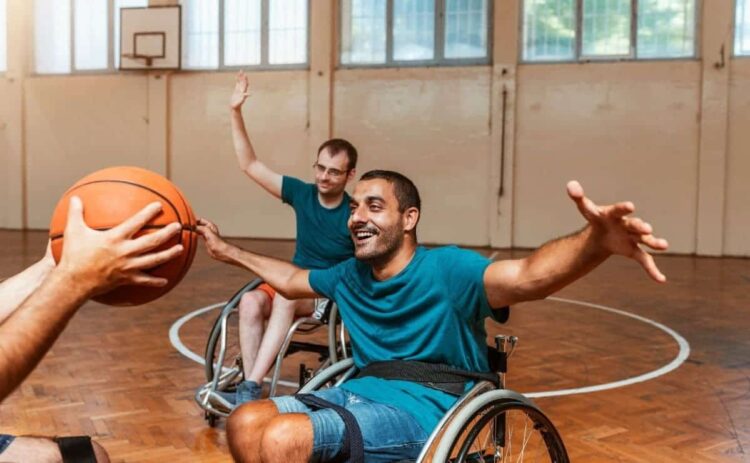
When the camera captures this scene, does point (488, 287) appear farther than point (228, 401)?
No

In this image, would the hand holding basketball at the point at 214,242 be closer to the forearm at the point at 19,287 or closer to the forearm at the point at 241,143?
the forearm at the point at 19,287

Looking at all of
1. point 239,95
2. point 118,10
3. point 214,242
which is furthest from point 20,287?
point 118,10

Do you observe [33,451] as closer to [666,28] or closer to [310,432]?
[310,432]

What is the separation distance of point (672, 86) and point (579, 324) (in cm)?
613

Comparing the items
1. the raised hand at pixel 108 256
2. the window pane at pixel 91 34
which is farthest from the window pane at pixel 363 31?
the raised hand at pixel 108 256

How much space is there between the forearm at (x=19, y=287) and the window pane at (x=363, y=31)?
1084cm

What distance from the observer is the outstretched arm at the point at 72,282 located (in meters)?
1.37

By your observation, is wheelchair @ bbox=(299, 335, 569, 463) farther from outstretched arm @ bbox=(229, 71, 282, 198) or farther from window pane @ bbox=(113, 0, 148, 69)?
window pane @ bbox=(113, 0, 148, 69)

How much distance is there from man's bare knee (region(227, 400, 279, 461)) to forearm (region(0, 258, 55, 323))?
2.16 ft

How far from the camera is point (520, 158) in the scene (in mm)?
11953

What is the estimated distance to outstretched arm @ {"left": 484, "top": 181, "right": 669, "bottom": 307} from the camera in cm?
194

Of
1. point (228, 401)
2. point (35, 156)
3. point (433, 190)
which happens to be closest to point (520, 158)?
point (433, 190)

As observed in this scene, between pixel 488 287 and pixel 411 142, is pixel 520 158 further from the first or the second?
pixel 488 287

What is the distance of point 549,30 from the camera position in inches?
468
